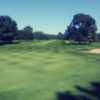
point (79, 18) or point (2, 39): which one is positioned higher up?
point (79, 18)

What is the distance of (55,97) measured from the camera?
13578 mm

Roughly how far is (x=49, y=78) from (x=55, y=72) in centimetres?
221

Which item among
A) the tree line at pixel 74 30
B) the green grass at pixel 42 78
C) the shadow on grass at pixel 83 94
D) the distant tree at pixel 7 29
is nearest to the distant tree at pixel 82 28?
the tree line at pixel 74 30

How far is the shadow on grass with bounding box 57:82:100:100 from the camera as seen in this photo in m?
13.8

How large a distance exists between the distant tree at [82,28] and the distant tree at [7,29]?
874 inches

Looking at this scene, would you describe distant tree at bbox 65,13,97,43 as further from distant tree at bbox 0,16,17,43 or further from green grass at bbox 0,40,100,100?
green grass at bbox 0,40,100,100

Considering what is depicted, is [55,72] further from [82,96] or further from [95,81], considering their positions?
[82,96]

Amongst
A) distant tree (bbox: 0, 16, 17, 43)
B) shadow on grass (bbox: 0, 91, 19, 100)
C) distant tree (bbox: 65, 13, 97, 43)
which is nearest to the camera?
shadow on grass (bbox: 0, 91, 19, 100)

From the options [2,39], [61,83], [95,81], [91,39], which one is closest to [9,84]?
[61,83]

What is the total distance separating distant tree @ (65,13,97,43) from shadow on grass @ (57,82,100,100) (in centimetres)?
8821

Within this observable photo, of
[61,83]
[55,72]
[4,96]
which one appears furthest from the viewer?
[55,72]

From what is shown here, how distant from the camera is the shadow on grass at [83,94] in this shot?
45.1 feet

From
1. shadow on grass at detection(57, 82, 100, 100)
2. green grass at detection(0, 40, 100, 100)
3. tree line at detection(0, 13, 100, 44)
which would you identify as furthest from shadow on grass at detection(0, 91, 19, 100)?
tree line at detection(0, 13, 100, 44)

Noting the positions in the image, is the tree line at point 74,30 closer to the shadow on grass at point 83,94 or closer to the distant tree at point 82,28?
the distant tree at point 82,28
